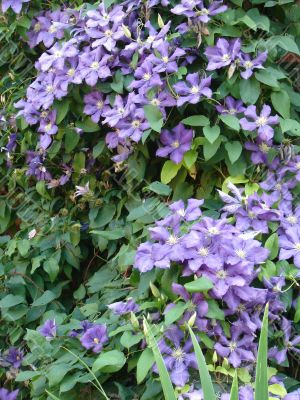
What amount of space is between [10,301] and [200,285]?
75 centimetres

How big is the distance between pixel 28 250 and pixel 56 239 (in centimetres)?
9

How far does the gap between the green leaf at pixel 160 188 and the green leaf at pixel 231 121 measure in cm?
24

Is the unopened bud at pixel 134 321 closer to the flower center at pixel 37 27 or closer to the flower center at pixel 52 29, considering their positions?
the flower center at pixel 52 29

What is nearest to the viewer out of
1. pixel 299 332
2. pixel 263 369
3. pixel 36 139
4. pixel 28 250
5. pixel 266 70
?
pixel 263 369

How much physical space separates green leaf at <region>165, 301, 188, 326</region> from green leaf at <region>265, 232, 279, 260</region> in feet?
0.88

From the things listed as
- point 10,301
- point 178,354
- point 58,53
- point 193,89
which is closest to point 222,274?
point 178,354

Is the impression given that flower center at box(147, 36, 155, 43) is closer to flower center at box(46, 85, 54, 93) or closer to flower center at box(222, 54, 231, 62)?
flower center at box(222, 54, 231, 62)

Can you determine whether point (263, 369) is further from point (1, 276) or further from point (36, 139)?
point (36, 139)

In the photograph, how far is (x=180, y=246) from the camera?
60.5 inches

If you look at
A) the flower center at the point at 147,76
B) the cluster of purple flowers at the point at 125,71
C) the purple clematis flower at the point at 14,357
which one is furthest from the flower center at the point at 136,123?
the purple clematis flower at the point at 14,357

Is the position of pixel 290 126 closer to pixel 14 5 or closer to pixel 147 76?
pixel 147 76

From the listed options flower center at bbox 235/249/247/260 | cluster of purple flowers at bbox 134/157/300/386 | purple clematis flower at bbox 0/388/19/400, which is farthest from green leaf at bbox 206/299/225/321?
purple clematis flower at bbox 0/388/19/400

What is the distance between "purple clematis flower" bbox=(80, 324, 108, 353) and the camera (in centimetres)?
166

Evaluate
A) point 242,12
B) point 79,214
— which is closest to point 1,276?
point 79,214
